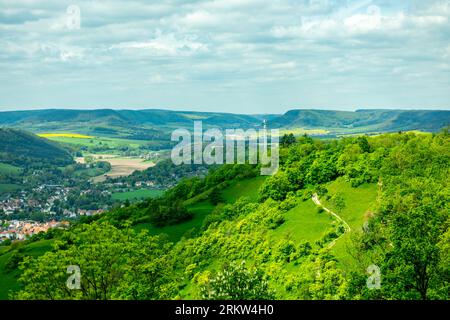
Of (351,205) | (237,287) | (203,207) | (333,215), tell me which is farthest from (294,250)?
(203,207)

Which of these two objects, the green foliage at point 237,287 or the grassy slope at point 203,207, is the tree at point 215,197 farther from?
the green foliage at point 237,287

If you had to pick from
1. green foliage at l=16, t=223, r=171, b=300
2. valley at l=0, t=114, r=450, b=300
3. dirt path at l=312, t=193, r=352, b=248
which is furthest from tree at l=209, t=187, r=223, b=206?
green foliage at l=16, t=223, r=171, b=300

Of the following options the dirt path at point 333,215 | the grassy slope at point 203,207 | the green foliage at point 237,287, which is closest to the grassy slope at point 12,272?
the grassy slope at point 203,207

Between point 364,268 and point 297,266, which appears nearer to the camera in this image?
point 364,268
